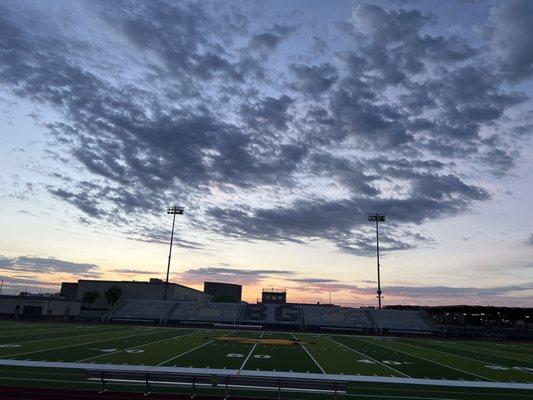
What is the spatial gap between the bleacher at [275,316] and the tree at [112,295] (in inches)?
586

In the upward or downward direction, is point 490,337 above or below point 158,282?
below

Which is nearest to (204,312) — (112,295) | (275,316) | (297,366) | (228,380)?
(275,316)

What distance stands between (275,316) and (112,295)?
41.7m

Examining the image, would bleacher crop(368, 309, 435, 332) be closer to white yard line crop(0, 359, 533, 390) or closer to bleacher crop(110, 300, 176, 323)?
bleacher crop(110, 300, 176, 323)

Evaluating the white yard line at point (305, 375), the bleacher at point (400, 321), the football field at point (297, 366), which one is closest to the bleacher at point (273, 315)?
the bleacher at point (400, 321)

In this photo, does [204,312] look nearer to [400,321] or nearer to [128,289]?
[128,289]

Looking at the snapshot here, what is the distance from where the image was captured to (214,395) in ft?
50.2

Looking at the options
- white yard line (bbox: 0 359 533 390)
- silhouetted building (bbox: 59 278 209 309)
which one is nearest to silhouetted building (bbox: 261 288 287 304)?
silhouetted building (bbox: 59 278 209 309)

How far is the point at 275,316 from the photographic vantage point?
7944 centimetres

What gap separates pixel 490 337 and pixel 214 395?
65.2m

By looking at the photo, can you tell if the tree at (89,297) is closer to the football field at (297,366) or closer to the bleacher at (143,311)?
the bleacher at (143,311)

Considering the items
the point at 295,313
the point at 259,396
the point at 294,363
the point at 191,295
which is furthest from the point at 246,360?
the point at 191,295

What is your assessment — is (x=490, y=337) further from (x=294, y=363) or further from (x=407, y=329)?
(x=294, y=363)

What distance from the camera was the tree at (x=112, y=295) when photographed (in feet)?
321
